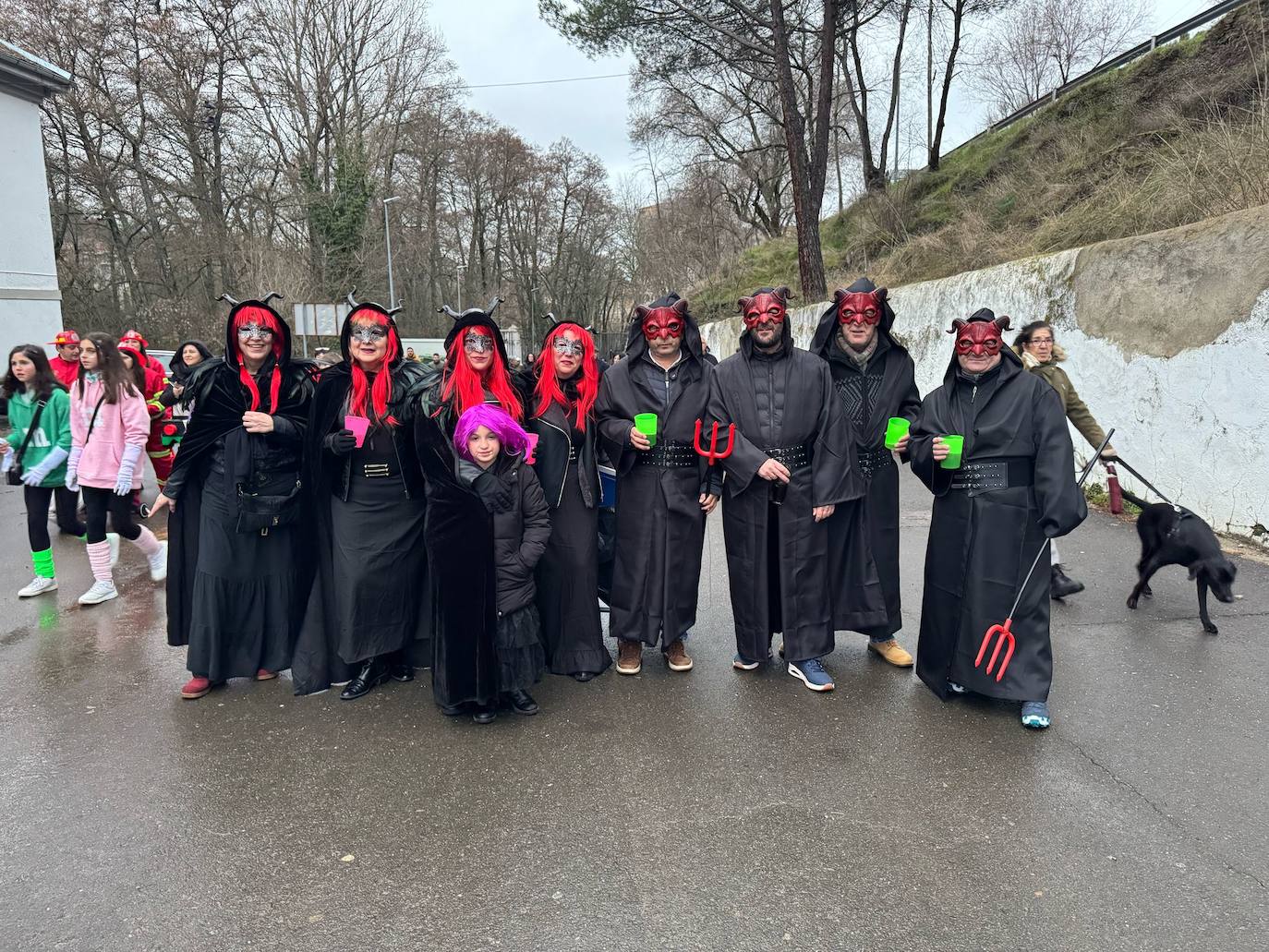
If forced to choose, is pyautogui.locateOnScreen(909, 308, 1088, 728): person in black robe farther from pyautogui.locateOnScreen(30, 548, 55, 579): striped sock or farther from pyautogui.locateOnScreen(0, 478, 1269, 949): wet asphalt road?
pyautogui.locateOnScreen(30, 548, 55, 579): striped sock

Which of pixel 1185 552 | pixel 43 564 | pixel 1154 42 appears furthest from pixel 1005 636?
pixel 1154 42

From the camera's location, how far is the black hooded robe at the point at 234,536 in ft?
13.4

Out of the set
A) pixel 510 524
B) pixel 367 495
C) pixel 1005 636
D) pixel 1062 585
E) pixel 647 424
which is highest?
pixel 647 424

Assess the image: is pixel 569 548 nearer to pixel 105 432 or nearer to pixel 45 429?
pixel 105 432

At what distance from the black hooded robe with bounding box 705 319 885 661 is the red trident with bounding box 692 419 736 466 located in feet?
0.10

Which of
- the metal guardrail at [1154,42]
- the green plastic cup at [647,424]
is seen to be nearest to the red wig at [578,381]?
the green plastic cup at [647,424]

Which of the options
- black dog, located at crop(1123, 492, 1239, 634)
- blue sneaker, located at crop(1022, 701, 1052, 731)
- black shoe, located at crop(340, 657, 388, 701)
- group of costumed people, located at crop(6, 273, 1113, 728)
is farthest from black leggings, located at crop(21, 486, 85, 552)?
black dog, located at crop(1123, 492, 1239, 634)

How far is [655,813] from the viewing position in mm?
3053

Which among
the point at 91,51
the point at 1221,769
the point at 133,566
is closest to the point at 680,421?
→ the point at 1221,769

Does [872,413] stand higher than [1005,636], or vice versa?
[872,413]

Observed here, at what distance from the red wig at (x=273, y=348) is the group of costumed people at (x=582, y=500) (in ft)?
0.05

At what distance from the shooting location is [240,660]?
420 centimetres

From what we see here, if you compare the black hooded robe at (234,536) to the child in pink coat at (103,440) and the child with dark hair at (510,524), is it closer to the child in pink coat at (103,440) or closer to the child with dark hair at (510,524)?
the child with dark hair at (510,524)

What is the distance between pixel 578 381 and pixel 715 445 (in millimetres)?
878
